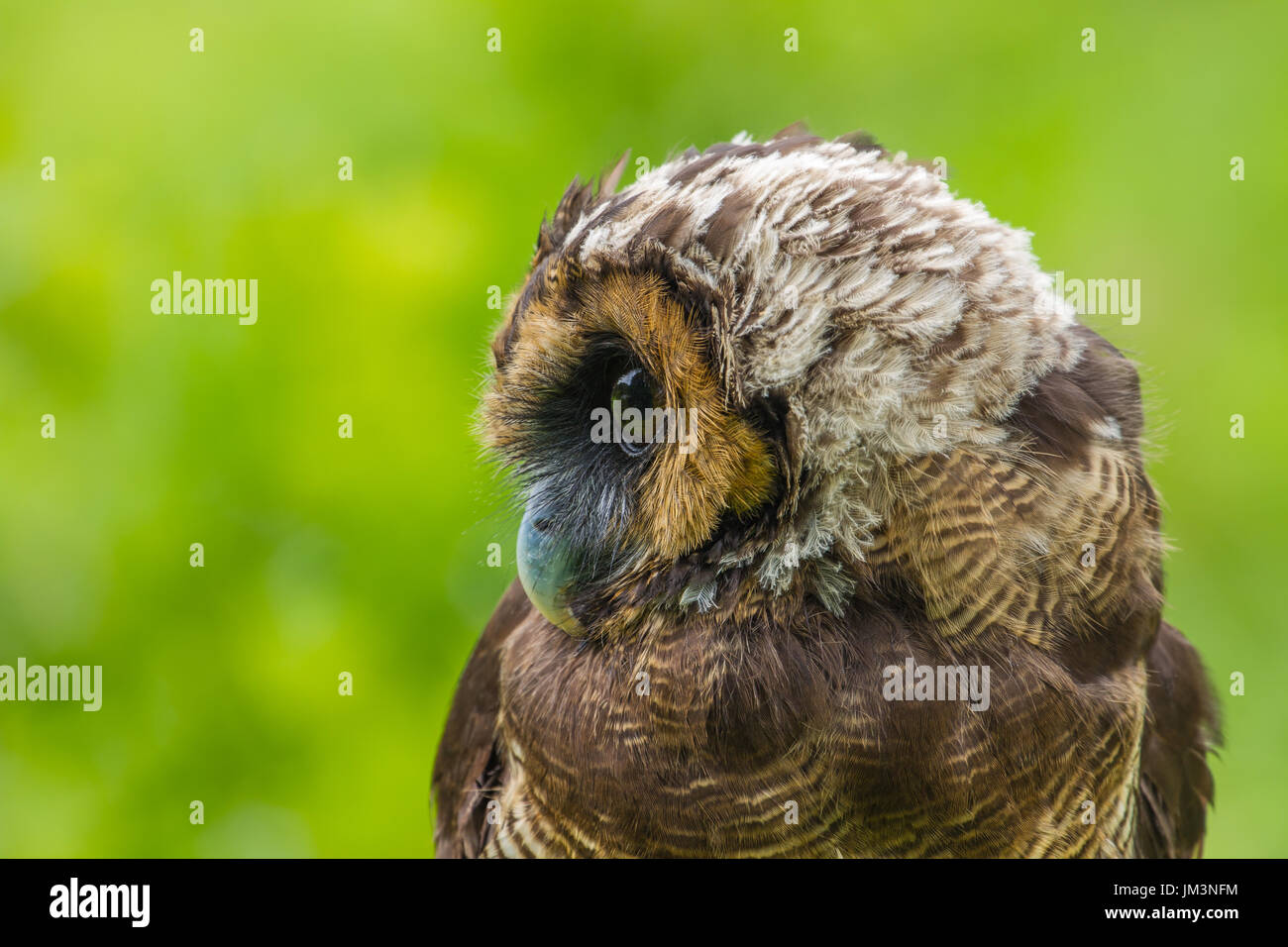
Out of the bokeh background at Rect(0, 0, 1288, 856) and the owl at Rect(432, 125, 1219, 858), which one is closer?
the owl at Rect(432, 125, 1219, 858)

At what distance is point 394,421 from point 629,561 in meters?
1.46

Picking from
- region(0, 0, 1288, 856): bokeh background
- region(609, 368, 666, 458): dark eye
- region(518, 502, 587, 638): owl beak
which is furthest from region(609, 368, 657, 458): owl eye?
region(0, 0, 1288, 856): bokeh background

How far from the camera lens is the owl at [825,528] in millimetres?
1402

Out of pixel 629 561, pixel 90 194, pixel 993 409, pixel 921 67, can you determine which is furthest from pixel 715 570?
pixel 921 67

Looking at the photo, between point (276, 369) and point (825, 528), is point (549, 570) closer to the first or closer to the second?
point (825, 528)

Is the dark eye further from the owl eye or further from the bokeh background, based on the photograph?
the bokeh background

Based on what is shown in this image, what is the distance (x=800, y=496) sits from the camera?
1423 millimetres

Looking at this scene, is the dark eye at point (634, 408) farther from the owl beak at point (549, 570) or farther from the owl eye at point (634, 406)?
the owl beak at point (549, 570)

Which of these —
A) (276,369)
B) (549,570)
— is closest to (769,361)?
(549,570)

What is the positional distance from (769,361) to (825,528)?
229 millimetres

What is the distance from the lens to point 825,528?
4.68 feet

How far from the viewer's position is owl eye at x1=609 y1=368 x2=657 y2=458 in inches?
58.2

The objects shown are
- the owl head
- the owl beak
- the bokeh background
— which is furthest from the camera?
the bokeh background

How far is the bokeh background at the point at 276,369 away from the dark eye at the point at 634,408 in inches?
44.6
